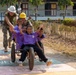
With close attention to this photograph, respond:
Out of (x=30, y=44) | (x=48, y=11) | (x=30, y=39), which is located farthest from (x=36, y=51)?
(x=48, y=11)

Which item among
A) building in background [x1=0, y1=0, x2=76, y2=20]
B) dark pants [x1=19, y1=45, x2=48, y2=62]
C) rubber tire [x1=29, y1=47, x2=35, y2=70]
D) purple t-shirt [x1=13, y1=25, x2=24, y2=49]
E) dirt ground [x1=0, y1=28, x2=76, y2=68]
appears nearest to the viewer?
rubber tire [x1=29, y1=47, x2=35, y2=70]

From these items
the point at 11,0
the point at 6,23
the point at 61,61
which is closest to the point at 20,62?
the point at 61,61

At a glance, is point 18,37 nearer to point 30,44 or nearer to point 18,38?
point 18,38

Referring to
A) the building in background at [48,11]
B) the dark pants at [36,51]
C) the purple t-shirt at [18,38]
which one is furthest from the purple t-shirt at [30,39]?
the building in background at [48,11]

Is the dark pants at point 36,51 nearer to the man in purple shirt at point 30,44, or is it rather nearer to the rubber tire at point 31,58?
the man in purple shirt at point 30,44

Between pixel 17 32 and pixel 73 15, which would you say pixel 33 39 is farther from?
pixel 73 15

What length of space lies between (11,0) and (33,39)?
79.4ft

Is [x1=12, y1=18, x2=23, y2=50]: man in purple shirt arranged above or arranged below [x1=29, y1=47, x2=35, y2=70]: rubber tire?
above

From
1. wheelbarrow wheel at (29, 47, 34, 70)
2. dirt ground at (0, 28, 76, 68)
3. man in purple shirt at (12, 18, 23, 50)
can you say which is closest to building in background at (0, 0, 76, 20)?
dirt ground at (0, 28, 76, 68)

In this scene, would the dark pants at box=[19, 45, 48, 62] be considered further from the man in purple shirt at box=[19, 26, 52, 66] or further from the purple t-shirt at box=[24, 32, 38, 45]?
the purple t-shirt at box=[24, 32, 38, 45]

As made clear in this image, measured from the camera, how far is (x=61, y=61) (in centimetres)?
938

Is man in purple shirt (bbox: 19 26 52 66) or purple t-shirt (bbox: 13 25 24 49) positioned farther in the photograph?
purple t-shirt (bbox: 13 25 24 49)

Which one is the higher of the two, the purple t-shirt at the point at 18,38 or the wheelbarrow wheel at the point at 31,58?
the purple t-shirt at the point at 18,38

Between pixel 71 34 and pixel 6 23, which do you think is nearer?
pixel 6 23
